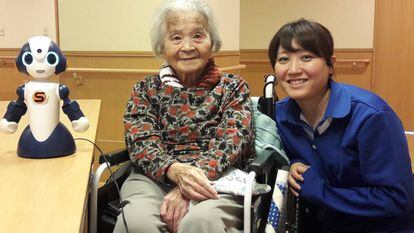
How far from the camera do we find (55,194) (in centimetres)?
115

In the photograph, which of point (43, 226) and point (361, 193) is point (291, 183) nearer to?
point (361, 193)

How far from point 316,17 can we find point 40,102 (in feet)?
13.8

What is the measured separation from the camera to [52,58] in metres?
1.51

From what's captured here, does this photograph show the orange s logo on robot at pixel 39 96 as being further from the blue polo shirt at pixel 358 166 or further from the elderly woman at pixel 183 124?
the blue polo shirt at pixel 358 166

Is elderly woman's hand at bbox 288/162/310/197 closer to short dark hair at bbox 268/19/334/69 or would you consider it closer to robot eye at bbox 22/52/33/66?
short dark hair at bbox 268/19/334/69

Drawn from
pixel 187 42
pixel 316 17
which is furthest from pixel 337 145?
pixel 316 17

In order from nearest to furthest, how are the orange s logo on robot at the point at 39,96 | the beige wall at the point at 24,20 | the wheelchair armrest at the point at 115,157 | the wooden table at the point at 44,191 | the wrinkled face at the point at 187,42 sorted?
the wooden table at the point at 44,191 < the orange s logo on robot at the point at 39,96 < the wheelchair armrest at the point at 115,157 < the wrinkled face at the point at 187,42 < the beige wall at the point at 24,20

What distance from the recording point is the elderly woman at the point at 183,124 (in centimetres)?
151

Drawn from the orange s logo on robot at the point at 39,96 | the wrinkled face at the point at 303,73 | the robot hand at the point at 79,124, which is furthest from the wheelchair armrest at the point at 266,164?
the orange s logo on robot at the point at 39,96

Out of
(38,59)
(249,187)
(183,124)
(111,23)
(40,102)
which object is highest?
(111,23)

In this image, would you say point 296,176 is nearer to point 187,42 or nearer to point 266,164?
point 266,164

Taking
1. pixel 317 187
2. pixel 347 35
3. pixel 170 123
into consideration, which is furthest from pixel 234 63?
pixel 317 187

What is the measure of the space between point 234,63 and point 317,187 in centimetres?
287

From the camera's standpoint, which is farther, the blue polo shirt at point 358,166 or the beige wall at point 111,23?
the beige wall at point 111,23
